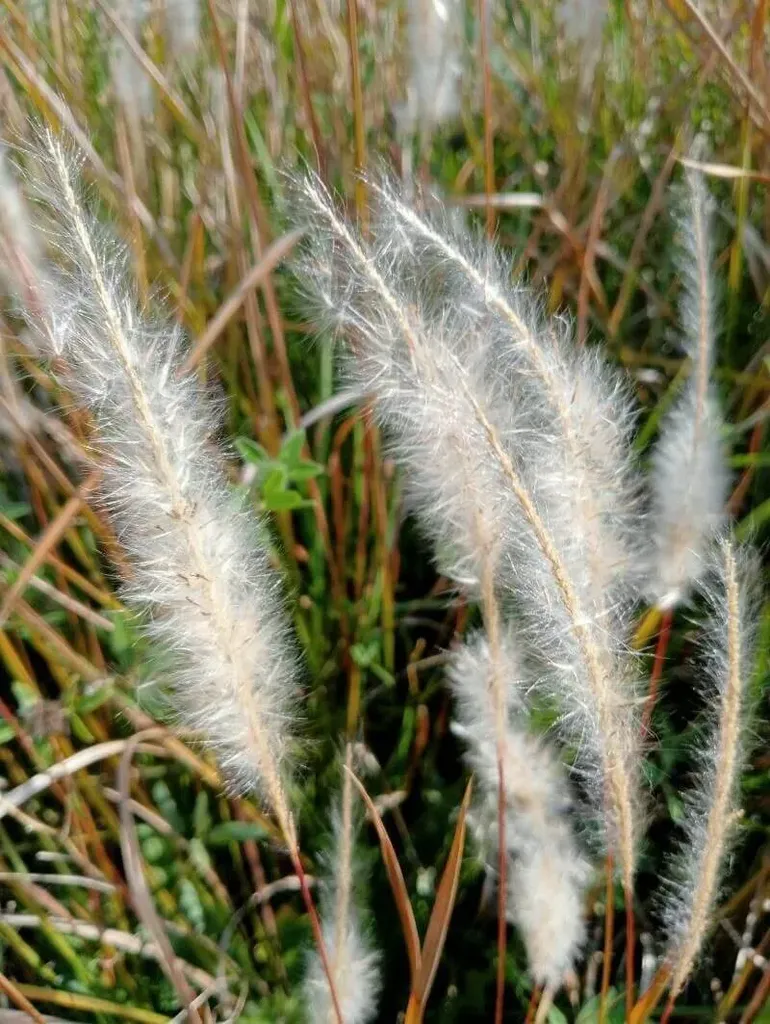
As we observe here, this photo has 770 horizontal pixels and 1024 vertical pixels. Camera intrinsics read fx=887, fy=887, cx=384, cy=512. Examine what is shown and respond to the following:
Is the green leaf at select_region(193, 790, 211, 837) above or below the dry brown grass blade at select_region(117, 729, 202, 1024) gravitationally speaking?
below

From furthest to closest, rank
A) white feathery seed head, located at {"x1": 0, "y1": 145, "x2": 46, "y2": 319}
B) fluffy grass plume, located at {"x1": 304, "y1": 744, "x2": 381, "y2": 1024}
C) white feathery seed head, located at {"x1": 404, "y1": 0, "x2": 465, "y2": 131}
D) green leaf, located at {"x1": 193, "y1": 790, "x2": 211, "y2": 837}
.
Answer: white feathery seed head, located at {"x1": 404, "y1": 0, "x2": 465, "y2": 131} < green leaf, located at {"x1": 193, "y1": 790, "x2": 211, "y2": 837} < white feathery seed head, located at {"x1": 0, "y1": 145, "x2": 46, "y2": 319} < fluffy grass plume, located at {"x1": 304, "y1": 744, "x2": 381, "y2": 1024}

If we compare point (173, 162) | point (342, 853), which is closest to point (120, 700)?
point (342, 853)

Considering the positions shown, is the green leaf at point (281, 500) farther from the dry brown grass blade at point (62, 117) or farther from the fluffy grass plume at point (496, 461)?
the dry brown grass blade at point (62, 117)

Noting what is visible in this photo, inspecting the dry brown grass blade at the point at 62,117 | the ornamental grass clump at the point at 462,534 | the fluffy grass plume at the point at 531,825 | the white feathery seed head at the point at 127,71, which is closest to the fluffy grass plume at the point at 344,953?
the ornamental grass clump at the point at 462,534

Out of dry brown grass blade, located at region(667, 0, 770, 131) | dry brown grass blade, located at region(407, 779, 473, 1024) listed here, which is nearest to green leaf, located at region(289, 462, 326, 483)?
dry brown grass blade, located at region(407, 779, 473, 1024)

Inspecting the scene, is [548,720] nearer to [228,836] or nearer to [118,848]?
[228,836]

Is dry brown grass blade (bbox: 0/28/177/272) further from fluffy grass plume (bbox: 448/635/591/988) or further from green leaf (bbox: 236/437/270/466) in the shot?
fluffy grass plume (bbox: 448/635/591/988)
